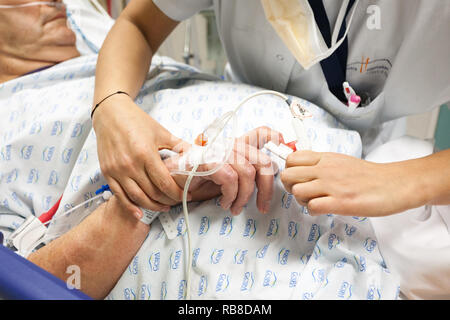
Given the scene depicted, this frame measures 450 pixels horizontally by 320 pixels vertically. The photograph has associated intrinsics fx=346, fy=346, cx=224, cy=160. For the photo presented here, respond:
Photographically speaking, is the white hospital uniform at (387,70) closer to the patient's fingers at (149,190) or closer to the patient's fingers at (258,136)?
the patient's fingers at (258,136)

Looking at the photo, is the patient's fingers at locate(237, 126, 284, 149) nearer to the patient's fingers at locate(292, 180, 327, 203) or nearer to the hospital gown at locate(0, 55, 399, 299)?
the hospital gown at locate(0, 55, 399, 299)

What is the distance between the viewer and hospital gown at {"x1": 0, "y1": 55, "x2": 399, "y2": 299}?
65cm

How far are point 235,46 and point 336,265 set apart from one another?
26.0 inches

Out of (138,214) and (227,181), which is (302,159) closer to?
(227,181)

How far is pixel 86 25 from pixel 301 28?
1.08m

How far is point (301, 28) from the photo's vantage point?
0.73 metres

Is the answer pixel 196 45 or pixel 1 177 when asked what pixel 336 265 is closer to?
pixel 1 177

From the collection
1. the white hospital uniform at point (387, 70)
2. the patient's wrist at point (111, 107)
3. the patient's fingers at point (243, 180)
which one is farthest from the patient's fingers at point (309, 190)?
the patient's wrist at point (111, 107)

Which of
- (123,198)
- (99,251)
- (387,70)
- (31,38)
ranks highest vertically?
(387,70)

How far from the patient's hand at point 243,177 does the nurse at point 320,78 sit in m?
0.03

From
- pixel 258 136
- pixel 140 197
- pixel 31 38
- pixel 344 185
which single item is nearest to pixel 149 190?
pixel 140 197

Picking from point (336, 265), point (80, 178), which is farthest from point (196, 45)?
point (336, 265)

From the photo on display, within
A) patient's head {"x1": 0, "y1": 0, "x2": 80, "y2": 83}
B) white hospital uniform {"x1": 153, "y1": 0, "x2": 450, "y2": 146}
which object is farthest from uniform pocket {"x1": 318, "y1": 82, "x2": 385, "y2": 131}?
patient's head {"x1": 0, "y1": 0, "x2": 80, "y2": 83}
